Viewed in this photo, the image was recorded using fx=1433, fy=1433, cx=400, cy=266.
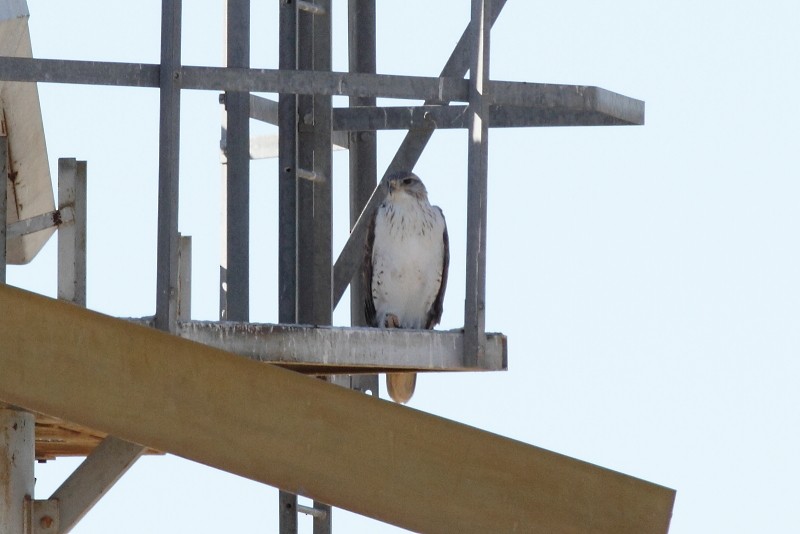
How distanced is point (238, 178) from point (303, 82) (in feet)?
5.05

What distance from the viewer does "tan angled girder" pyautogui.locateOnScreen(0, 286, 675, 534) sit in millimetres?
2990

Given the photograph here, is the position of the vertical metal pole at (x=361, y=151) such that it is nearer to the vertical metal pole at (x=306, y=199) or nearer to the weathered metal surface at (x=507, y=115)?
the weathered metal surface at (x=507, y=115)


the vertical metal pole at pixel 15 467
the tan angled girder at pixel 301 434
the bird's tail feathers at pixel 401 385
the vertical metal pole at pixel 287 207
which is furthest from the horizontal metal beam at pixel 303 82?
the bird's tail feathers at pixel 401 385

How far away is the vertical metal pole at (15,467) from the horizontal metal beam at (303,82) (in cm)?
154

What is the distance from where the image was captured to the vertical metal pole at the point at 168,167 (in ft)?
14.6

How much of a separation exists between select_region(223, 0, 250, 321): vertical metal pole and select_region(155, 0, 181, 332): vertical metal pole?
5.02 feet

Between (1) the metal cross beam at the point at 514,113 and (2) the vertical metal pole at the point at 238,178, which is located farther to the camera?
(2) the vertical metal pole at the point at 238,178

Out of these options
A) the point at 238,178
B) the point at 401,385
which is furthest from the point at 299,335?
the point at 401,385

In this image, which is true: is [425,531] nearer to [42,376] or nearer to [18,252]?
[42,376]

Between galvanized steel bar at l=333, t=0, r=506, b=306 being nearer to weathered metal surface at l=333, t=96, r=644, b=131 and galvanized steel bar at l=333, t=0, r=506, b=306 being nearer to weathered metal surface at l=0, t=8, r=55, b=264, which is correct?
weathered metal surface at l=333, t=96, r=644, b=131

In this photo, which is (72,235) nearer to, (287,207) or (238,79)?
(238,79)

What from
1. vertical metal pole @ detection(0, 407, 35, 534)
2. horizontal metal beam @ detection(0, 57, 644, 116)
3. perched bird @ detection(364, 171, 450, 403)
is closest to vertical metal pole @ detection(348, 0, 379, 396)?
perched bird @ detection(364, 171, 450, 403)

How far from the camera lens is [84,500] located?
17.6 feet

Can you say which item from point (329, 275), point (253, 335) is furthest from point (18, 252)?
point (253, 335)
